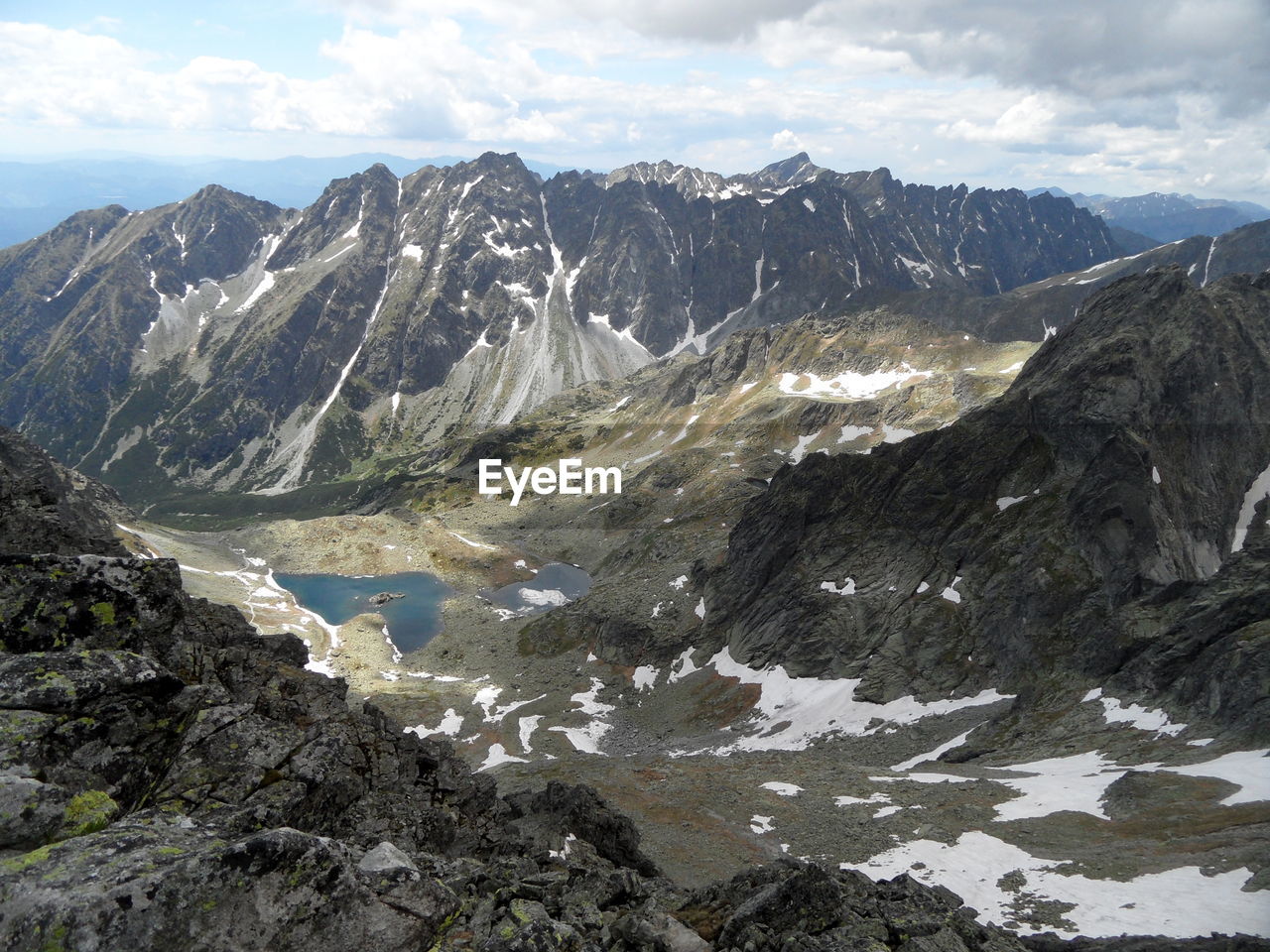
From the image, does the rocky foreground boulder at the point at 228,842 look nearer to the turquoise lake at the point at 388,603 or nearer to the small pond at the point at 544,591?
the turquoise lake at the point at 388,603

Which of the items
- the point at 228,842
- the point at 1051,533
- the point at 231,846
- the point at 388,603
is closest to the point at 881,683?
the point at 1051,533

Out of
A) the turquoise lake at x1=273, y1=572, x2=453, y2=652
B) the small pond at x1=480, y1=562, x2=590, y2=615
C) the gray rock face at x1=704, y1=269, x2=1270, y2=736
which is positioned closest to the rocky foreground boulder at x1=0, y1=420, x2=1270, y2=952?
the gray rock face at x1=704, y1=269, x2=1270, y2=736

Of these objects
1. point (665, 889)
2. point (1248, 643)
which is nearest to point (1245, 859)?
point (1248, 643)

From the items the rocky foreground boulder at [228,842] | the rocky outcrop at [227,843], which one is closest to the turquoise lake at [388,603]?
the rocky foreground boulder at [228,842]

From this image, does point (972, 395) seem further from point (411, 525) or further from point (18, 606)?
point (18, 606)

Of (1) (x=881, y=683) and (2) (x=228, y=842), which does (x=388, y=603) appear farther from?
(2) (x=228, y=842)
